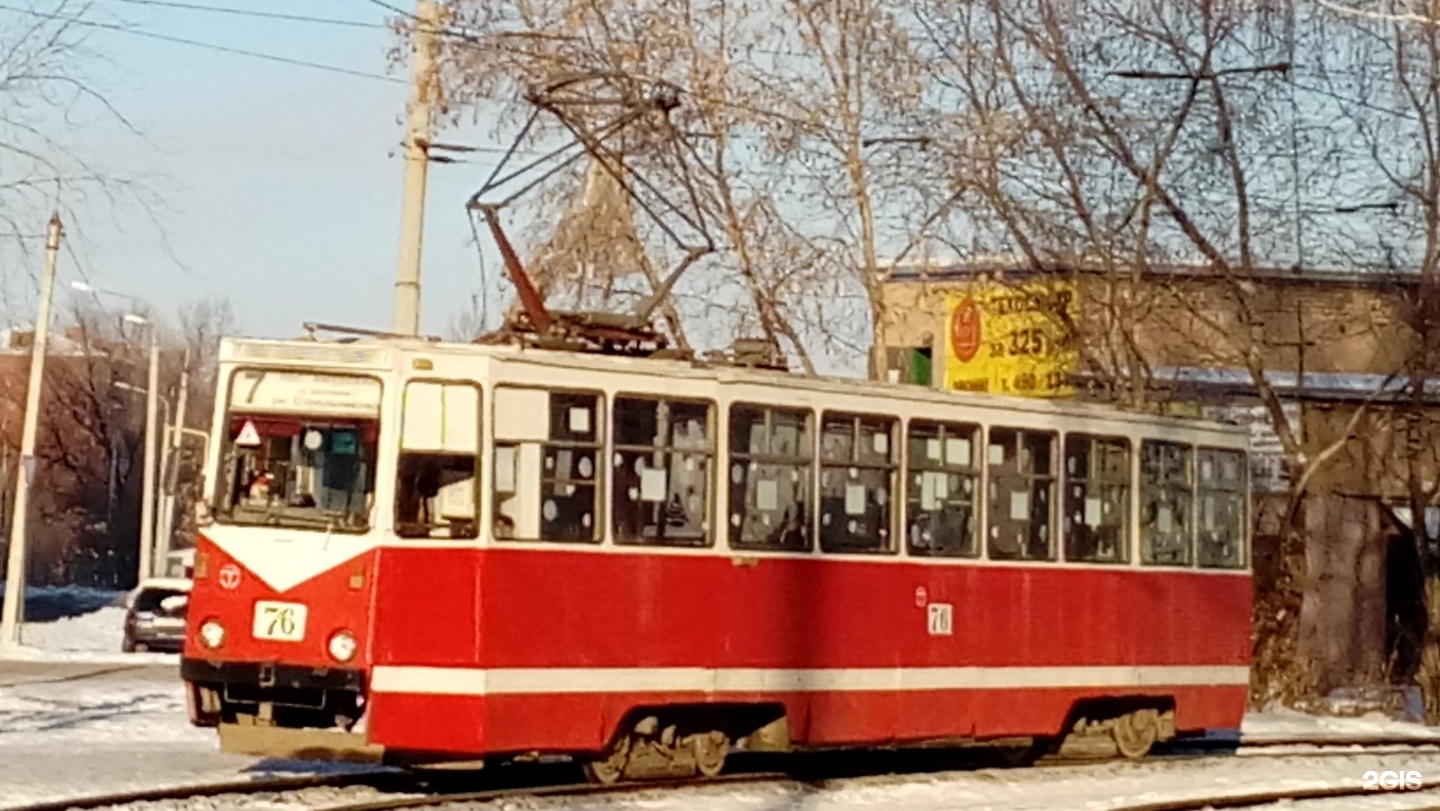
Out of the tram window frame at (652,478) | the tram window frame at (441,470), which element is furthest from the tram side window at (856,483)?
the tram window frame at (441,470)

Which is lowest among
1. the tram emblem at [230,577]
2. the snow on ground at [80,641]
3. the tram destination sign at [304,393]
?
the snow on ground at [80,641]

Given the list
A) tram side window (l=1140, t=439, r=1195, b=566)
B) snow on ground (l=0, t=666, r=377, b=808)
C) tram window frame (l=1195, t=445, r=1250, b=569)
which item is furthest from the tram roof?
tram window frame (l=1195, t=445, r=1250, b=569)

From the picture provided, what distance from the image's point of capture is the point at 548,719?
14.1m

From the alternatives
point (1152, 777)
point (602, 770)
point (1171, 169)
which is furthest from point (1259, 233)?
point (602, 770)

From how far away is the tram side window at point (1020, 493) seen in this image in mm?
17078

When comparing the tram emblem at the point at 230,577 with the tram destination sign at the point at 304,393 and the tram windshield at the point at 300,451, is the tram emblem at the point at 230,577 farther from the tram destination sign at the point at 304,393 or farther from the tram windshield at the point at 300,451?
the tram destination sign at the point at 304,393

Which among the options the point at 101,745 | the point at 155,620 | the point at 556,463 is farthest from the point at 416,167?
the point at 155,620

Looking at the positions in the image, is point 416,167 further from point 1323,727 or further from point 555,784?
point 1323,727

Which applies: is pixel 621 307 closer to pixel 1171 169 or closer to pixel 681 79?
pixel 681 79

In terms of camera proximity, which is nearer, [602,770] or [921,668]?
[602,770]

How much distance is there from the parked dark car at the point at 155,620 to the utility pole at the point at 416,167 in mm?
17447

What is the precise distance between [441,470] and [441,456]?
0.08m

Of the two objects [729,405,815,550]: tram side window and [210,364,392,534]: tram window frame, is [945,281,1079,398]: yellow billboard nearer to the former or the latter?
[729,405,815,550]: tram side window

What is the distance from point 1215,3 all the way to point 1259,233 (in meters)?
2.66
